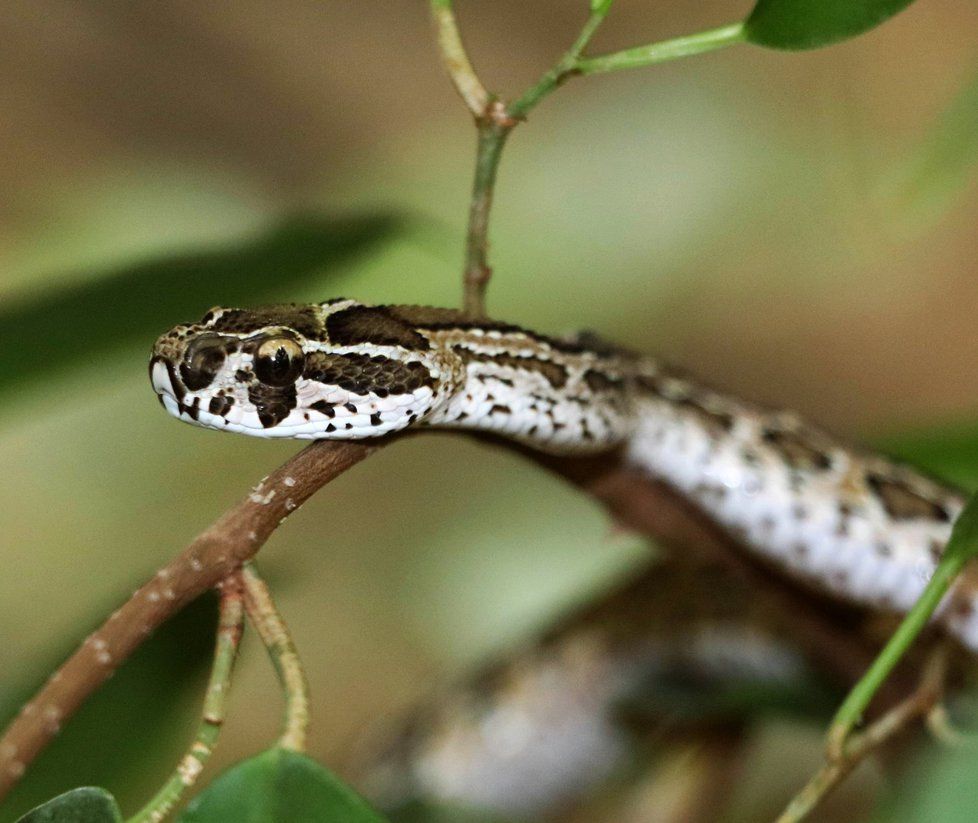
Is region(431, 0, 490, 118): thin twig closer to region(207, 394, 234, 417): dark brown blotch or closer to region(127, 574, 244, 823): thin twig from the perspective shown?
region(207, 394, 234, 417): dark brown blotch

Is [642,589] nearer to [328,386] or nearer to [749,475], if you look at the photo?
[749,475]

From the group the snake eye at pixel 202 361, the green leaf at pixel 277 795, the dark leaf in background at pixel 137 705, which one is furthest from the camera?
the dark leaf in background at pixel 137 705

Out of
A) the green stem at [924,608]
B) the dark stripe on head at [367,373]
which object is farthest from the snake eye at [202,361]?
the green stem at [924,608]

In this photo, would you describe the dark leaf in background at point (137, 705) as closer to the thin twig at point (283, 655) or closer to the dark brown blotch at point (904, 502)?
the thin twig at point (283, 655)

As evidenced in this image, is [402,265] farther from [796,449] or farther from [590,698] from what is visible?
[590,698]

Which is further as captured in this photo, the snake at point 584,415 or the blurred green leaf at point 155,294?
the snake at point 584,415

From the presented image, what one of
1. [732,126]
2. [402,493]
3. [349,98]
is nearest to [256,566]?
[732,126]

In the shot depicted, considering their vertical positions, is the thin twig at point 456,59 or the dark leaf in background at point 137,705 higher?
the thin twig at point 456,59
